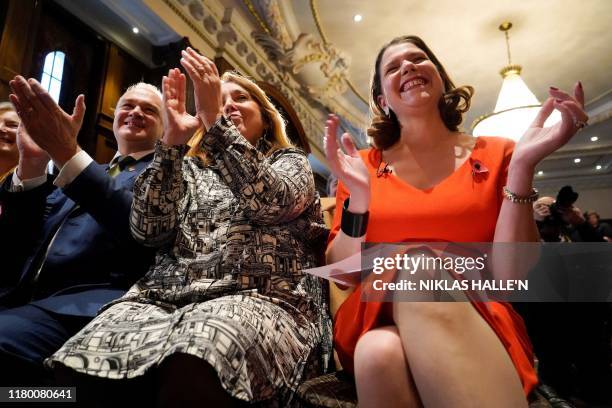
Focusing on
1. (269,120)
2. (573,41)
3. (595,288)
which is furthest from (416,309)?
(573,41)

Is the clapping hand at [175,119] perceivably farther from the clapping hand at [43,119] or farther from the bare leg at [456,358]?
the bare leg at [456,358]

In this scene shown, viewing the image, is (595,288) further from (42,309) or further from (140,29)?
(140,29)

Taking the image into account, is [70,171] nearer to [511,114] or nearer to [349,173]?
[349,173]

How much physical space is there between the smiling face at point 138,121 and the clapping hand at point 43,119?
0.34 meters

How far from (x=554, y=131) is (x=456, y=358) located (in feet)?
1.71

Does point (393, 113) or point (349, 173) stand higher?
point (393, 113)

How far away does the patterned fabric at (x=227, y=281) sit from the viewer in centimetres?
69

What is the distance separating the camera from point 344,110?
5.19m

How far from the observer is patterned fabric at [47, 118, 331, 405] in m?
0.69

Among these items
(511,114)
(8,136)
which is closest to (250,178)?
(8,136)

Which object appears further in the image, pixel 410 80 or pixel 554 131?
pixel 410 80

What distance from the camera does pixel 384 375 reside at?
626 mm

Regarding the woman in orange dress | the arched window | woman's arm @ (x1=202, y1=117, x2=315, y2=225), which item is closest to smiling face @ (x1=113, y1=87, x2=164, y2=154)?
woman's arm @ (x1=202, y1=117, x2=315, y2=225)

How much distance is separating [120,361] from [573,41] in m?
4.83
